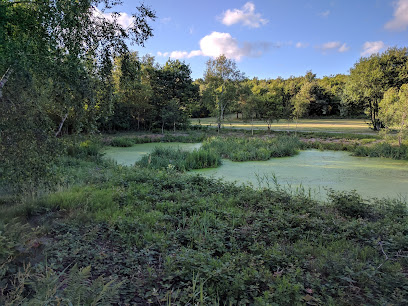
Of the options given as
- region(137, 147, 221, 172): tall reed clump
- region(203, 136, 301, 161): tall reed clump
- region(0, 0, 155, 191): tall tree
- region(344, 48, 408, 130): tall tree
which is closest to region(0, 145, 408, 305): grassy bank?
region(0, 0, 155, 191): tall tree

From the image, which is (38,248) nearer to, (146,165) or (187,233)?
(187,233)

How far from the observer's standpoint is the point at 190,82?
83.9 ft

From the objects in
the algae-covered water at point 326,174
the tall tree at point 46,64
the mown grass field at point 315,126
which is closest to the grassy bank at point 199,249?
the tall tree at point 46,64

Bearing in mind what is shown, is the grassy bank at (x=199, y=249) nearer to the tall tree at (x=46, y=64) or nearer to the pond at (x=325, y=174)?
the tall tree at (x=46, y=64)

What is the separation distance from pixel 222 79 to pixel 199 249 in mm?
20906

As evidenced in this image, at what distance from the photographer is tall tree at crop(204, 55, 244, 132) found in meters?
22.1

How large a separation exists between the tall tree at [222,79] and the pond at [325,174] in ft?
42.3

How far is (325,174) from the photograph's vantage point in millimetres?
7656

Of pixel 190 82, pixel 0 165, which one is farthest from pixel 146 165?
pixel 190 82

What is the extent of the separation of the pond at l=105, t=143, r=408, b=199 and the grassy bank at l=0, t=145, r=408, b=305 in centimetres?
150

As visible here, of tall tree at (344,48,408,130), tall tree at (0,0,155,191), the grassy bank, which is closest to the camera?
the grassy bank

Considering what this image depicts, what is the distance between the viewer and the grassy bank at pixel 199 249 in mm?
2105

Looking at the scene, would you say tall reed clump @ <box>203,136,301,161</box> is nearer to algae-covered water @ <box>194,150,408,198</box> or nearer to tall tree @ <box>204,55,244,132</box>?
algae-covered water @ <box>194,150,408,198</box>

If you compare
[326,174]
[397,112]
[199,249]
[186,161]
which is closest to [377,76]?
[397,112]
